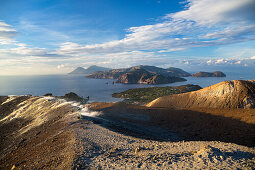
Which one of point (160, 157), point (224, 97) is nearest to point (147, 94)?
point (224, 97)

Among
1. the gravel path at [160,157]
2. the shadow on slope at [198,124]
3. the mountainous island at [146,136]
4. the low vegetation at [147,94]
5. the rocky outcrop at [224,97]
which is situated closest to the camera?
the gravel path at [160,157]

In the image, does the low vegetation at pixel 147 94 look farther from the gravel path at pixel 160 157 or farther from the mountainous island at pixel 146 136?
the gravel path at pixel 160 157

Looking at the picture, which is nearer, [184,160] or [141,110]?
[184,160]

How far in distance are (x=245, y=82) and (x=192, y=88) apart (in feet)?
244

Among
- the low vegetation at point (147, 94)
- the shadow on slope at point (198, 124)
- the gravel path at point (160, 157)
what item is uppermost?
the gravel path at point (160, 157)

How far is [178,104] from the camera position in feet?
131

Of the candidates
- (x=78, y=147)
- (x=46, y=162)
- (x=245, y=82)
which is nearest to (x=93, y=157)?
(x=78, y=147)

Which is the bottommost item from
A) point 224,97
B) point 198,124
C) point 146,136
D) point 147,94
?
point 147,94

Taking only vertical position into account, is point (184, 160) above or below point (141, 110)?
above

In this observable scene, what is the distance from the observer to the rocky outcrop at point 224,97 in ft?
101

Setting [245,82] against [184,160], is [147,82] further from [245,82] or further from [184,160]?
[184,160]

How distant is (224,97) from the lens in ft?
108

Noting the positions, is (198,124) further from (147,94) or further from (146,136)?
(147,94)

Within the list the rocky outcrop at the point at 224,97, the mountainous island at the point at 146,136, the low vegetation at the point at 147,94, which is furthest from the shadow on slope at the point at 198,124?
the low vegetation at the point at 147,94
